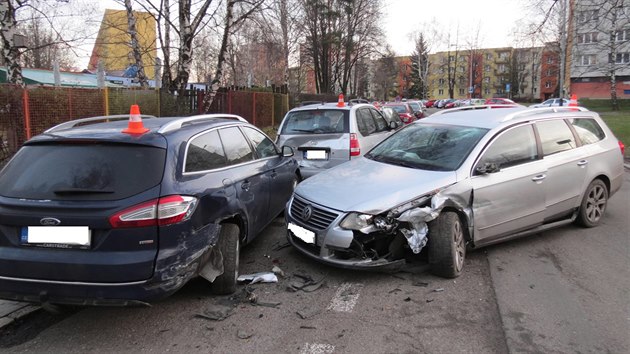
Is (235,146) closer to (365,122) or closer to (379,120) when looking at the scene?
(365,122)

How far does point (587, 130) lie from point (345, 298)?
4.41 meters

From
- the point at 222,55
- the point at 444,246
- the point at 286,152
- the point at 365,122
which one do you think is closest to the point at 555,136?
the point at 444,246

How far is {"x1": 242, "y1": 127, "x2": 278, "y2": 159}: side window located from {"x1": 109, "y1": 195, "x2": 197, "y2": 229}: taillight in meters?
2.12

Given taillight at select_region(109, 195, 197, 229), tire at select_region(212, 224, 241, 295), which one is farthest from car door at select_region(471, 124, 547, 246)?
taillight at select_region(109, 195, 197, 229)

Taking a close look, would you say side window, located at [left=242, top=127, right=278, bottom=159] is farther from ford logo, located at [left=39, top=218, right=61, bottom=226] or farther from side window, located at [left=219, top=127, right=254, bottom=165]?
ford logo, located at [left=39, top=218, right=61, bottom=226]

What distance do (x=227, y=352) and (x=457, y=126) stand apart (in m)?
3.83

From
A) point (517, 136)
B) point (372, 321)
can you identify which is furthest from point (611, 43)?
point (372, 321)

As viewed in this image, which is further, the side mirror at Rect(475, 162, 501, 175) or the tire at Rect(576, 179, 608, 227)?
the tire at Rect(576, 179, 608, 227)

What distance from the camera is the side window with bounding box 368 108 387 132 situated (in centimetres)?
930

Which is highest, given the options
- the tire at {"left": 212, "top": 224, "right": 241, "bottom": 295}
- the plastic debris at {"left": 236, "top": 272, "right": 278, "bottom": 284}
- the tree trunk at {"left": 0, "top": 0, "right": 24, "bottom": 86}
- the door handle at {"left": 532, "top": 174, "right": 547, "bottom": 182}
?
the tree trunk at {"left": 0, "top": 0, "right": 24, "bottom": 86}

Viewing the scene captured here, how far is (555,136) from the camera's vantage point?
19.0 ft

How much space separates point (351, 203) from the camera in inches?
176

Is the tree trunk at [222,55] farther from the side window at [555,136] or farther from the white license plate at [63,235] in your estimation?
the white license plate at [63,235]

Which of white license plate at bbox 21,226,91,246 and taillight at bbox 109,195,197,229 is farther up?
taillight at bbox 109,195,197,229
